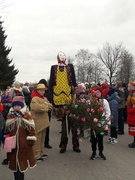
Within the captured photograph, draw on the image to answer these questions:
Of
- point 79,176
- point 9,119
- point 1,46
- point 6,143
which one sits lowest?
point 79,176

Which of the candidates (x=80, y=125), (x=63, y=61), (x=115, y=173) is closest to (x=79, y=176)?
(x=115, y=173)

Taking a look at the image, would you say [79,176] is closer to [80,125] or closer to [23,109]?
[80,125]

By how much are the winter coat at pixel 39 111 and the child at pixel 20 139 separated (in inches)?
49.5

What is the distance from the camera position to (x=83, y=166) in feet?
18.1

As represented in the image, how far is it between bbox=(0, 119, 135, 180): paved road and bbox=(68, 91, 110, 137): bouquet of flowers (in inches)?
28.8

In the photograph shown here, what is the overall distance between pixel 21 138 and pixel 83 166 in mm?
1923

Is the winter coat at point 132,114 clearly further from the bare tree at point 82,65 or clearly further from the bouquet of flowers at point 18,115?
the bare tree at point 82,65

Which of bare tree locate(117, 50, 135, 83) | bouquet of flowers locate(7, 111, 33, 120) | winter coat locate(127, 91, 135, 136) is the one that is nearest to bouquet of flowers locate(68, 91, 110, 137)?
winter coat locate(127, 91, 135, 136)

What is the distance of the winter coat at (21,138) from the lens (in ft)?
13.6

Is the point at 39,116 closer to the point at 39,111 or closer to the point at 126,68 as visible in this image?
the point at 39,111

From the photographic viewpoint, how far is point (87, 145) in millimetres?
7527

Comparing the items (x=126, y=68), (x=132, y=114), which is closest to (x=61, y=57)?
(x=132, y=114)

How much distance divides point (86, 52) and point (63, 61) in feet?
181

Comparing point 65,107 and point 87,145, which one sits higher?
point 65,107
